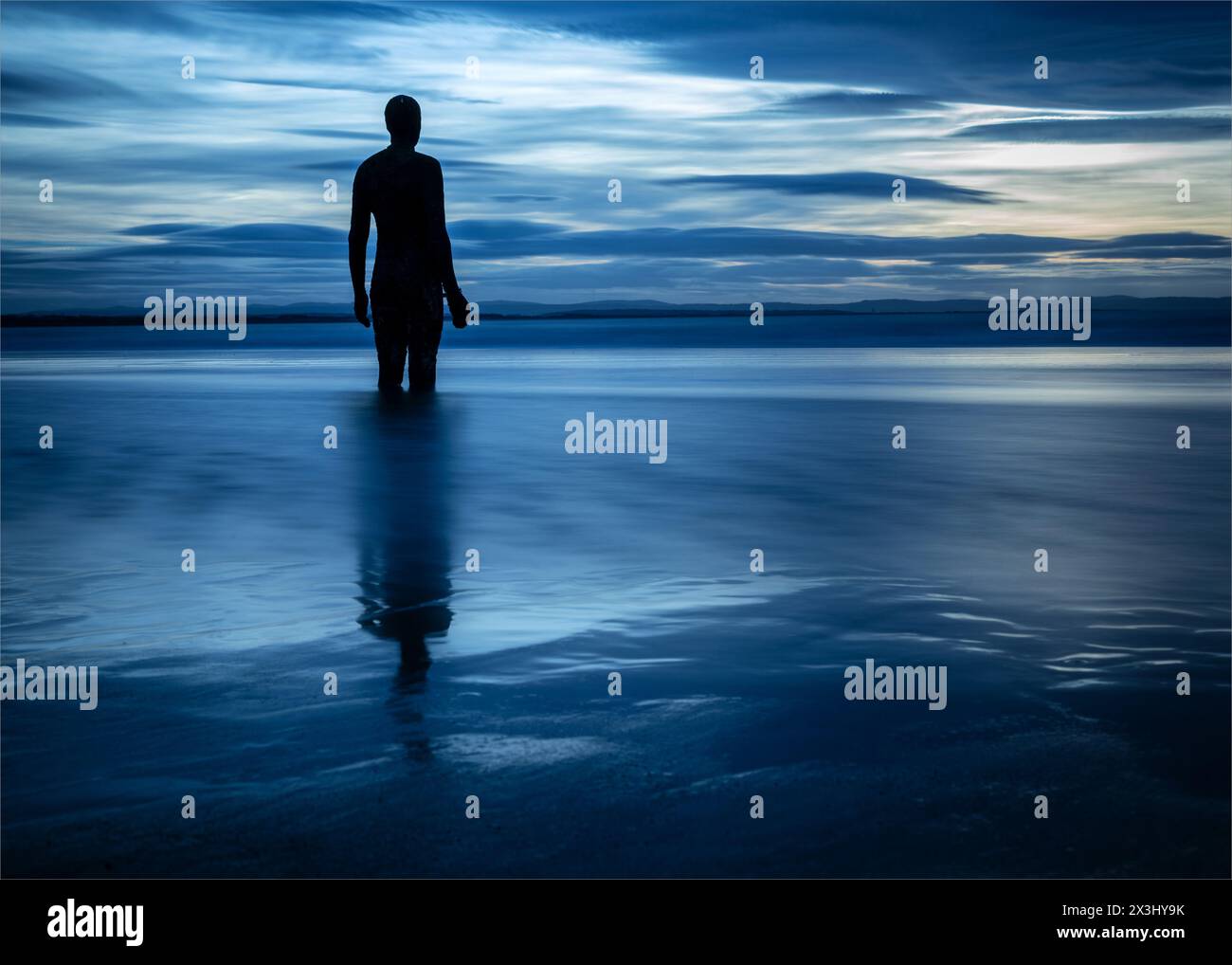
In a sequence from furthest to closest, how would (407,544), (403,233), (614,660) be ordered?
(403,233), (407,544), (614,660)

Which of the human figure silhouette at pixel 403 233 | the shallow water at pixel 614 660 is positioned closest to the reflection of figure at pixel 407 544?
the shallow water at pixel 614 660

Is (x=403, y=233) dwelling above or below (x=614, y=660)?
above

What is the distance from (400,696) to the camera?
3.90 metres

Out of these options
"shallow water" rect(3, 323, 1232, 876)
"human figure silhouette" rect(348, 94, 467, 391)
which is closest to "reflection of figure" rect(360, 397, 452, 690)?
"shallow water" rect(3, 323, 1232, 876)

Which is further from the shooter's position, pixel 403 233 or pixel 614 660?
pixel 403 233

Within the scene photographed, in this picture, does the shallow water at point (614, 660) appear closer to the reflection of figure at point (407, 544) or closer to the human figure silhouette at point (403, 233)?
the reflection of figure at point (407, 544)

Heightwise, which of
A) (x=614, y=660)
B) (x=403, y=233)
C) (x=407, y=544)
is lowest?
(x=614, y=660)

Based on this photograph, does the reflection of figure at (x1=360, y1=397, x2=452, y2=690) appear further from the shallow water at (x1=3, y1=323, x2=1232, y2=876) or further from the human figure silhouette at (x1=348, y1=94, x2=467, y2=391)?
the human figure silhouette at (x1=348, y1=94, x2=467, y2=391)

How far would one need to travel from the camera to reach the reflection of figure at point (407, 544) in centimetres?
477

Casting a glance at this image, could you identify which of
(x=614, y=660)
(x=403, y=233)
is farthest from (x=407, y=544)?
(x=403, y=233)

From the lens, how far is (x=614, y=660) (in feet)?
14.3

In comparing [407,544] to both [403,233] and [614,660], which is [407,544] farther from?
[403,233]

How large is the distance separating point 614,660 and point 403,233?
11.5 metres
